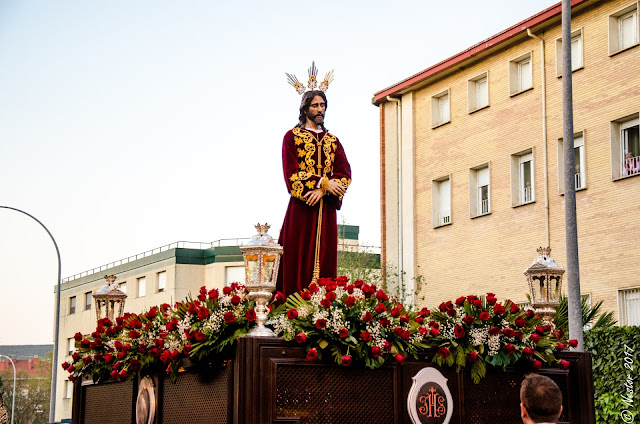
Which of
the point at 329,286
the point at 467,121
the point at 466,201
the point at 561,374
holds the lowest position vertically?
the point at 561,374

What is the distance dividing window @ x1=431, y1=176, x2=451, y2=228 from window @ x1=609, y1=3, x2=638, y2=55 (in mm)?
6854

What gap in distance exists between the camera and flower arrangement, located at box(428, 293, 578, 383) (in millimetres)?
10258

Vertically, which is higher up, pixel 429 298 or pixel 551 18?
pixel 551 18

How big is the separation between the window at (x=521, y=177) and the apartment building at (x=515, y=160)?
0.10ft

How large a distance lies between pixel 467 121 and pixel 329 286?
20.7 m

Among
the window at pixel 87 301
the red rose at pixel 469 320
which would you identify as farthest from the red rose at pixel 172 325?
the window at pixel 87 301

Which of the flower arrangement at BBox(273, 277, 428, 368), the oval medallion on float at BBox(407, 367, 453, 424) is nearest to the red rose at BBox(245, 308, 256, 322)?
the flower arrangement at BBox(273, 277, 428, 368)

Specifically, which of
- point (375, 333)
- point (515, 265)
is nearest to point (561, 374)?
point (375, 333)

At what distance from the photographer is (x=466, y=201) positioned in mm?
29578

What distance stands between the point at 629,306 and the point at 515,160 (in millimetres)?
5618

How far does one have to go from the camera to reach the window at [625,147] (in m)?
24.6

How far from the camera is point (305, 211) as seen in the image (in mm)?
11586

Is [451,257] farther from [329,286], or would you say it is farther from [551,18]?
[329,286]

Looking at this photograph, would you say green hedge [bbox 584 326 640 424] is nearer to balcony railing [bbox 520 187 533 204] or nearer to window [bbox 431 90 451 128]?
balcony railing [bbox 520 187 533 204]
